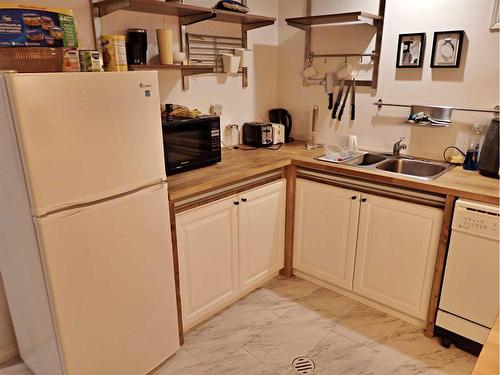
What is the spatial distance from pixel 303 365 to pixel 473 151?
1.58 m

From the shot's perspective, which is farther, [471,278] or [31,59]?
[471,278]

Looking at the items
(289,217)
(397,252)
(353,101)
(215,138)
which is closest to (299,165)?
(289,217)

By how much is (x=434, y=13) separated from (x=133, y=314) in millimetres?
2417

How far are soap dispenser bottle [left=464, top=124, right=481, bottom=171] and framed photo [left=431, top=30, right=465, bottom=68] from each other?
409 mm

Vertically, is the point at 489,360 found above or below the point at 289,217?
above

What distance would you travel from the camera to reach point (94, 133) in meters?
1.45

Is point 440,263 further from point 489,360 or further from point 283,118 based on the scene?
point 283,118

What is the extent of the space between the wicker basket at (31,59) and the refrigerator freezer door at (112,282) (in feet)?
1.89

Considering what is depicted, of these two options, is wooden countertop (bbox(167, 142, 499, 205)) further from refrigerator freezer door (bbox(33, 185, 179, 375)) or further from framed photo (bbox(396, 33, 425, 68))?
framed photo (bbox(396, 33, 425, 68))

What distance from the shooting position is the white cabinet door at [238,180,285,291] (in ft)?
7.73

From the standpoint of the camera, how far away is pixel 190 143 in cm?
221

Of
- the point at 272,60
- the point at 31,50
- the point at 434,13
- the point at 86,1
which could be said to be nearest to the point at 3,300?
the point at 31,50

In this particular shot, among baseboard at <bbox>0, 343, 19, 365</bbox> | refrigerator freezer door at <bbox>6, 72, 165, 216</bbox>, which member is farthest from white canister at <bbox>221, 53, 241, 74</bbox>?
baseboard at <bbox>0, 343, 19, 365</bbox>

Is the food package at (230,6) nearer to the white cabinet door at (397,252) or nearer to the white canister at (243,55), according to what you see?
the white canister at (243,55)
